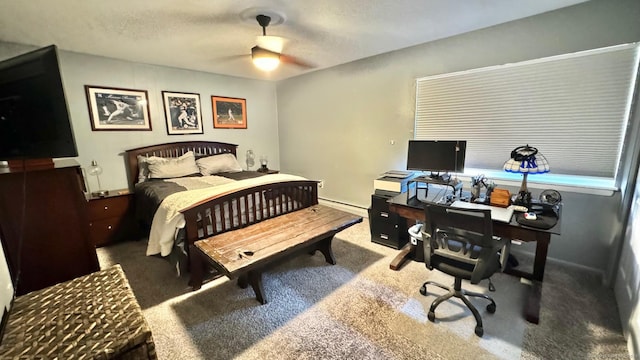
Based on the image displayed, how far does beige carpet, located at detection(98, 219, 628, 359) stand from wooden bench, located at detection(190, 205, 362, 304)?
0.18 m

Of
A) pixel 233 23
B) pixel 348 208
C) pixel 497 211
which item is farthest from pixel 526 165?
Result: pixel 233 23

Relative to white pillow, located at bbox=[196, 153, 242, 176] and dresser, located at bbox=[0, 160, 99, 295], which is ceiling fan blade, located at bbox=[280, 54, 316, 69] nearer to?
white pillow, located at bbox=[196, 153, 242, 176]

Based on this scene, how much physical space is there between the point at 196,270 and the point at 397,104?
9.64 feet

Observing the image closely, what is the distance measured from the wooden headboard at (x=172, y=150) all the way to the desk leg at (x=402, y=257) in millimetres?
3199

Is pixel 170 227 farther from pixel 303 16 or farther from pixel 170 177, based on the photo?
pixel 303 16

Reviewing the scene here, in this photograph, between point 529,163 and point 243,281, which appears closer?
point 529,163

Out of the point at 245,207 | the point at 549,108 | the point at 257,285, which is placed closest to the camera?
the point at 257,285

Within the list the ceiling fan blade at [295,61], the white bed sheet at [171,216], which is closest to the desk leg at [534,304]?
the white bed sheet at [171,216]

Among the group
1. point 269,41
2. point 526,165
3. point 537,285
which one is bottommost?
point 537,285

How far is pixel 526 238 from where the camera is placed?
1771 millimetres

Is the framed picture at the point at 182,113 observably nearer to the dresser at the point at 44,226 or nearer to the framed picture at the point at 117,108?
the framed picture at the point at 117,108

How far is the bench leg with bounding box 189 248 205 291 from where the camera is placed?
7.11ft

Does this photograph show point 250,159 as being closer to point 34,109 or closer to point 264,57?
point 264,57

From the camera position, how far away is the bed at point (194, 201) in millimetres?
2207
